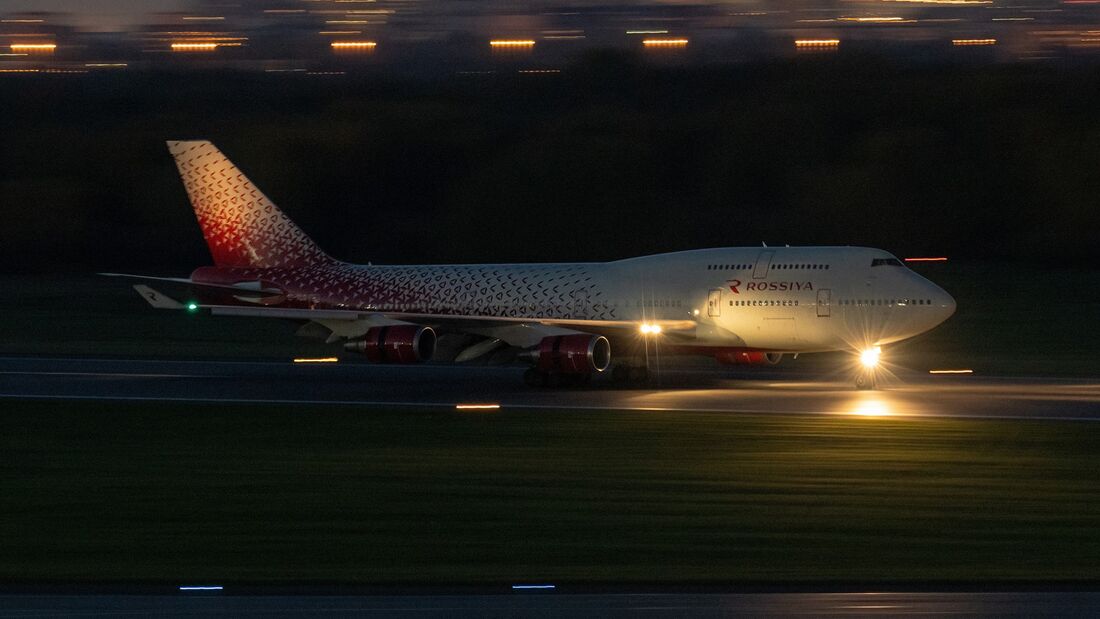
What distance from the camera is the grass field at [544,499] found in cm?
1605

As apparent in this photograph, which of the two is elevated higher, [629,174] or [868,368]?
[629,174]

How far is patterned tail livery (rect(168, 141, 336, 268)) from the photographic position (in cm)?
4281

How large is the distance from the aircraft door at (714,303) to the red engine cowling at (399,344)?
6692mm

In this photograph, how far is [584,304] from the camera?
3881 cm

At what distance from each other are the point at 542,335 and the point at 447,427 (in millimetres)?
9350

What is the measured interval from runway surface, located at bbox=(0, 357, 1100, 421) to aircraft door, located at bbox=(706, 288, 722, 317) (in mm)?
1767

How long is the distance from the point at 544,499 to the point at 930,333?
35.4m

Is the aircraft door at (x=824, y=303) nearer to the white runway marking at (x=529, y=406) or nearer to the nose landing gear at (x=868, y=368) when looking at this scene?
the nose landing gear at (x=868, y=368)

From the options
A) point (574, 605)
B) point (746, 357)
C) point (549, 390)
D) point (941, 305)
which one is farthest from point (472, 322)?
point (574, 605)

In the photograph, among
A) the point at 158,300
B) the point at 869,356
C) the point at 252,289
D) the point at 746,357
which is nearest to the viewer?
the point at 869,356

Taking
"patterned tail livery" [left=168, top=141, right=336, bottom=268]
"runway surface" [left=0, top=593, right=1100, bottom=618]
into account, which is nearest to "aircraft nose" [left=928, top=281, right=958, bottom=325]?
"patterned tail livery" [left=168, top=141, right=336, bottom=268]

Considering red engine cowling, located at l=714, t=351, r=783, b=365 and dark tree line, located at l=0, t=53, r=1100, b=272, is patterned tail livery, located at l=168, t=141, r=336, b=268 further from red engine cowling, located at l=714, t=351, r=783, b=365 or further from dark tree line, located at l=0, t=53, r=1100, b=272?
dark tree line, located at l=0, t=53, r=1100, b=272

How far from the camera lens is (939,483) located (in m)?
21.7

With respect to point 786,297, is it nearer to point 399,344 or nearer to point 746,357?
point 746,357
